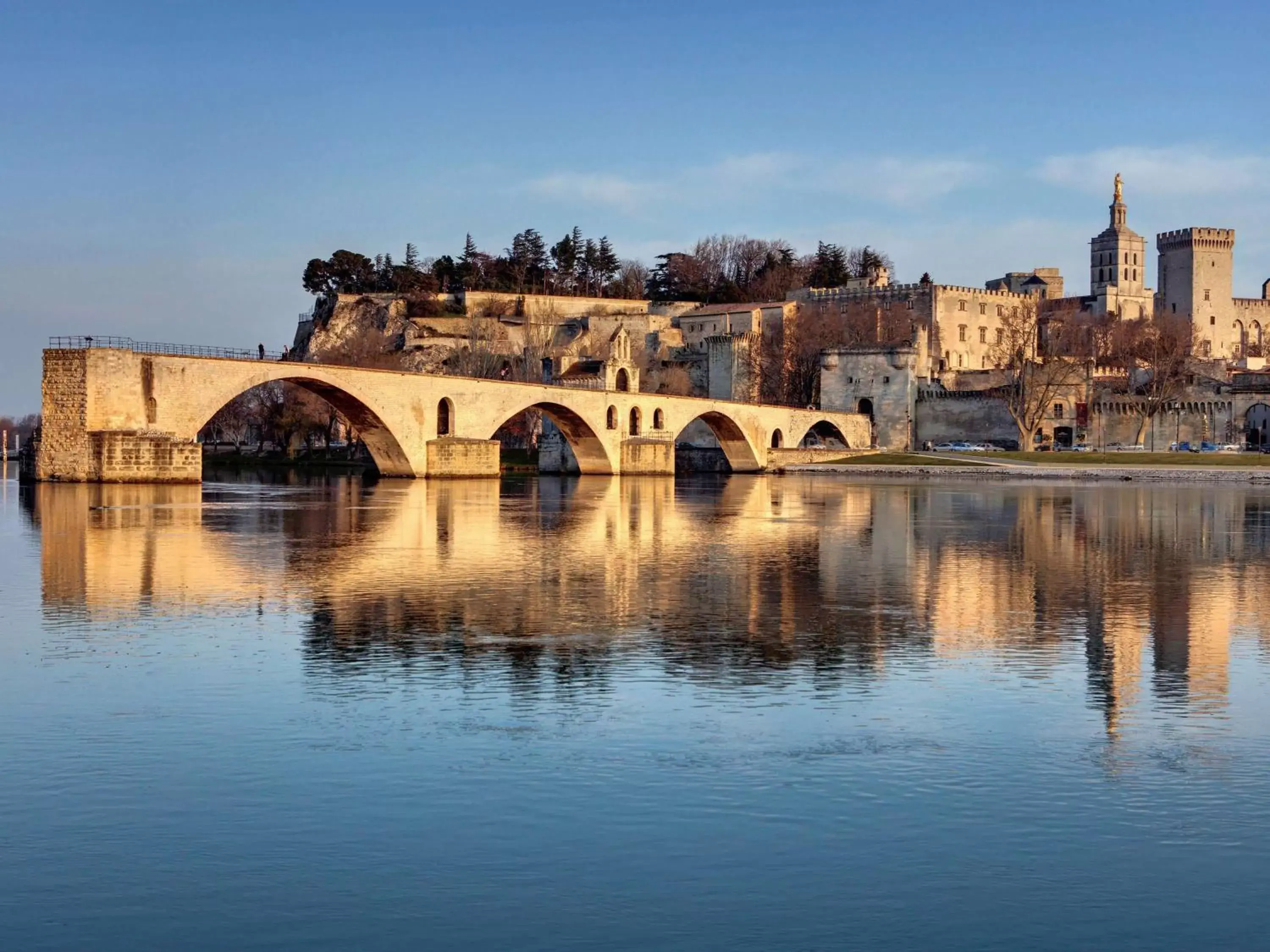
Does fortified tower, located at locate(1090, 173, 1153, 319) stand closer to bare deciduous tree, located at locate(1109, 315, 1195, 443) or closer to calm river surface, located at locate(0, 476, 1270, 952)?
bare deciduous tree, located at locate(1109, 315, 1195, 443)

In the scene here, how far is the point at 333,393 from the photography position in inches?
1993

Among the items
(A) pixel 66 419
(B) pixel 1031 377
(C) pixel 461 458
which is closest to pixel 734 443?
(B) pixel 1031 377

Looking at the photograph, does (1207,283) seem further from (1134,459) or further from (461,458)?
(461,458)

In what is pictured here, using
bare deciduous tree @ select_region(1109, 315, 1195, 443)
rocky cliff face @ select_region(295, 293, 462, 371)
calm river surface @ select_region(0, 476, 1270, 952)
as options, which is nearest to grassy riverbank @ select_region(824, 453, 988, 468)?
bare deciduous tree @ select_region(1109, 315, 1195, 443)

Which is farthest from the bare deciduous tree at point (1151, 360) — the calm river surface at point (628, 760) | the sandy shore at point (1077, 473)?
the calm river surface at point (628, 760)

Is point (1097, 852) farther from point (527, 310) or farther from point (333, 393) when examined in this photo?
point (527, 310)

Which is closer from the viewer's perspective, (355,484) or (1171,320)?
(355,484)

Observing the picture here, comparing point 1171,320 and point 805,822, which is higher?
point 1171,320

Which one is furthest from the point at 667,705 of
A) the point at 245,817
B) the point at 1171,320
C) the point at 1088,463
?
the point at 1171,320

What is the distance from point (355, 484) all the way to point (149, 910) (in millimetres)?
45807

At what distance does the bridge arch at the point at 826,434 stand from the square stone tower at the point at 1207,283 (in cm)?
4661

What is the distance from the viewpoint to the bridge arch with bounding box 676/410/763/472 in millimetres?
73938

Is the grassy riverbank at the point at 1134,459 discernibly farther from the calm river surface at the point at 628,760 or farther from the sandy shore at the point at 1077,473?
the calm river surface at the point at 628,760

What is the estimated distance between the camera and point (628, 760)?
898 centimetres
